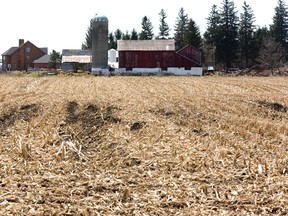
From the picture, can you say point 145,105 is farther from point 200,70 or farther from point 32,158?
point 200,70

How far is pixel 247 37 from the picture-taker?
2874 inches

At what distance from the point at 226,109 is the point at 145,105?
124 inches

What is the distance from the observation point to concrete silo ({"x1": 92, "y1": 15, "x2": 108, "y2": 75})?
58531 mm

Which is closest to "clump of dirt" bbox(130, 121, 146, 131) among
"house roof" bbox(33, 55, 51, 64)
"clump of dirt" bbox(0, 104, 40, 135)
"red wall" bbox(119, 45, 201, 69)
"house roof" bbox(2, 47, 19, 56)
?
"clump of dirt" bbox(0, 104, 40, 135)

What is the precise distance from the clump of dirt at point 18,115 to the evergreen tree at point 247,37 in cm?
6413

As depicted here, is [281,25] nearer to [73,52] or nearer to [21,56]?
[73,52]

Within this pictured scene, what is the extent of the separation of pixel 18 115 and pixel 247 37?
66742 millimetres

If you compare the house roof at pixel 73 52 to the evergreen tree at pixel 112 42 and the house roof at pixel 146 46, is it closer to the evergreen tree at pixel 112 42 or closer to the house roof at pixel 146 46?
the house roof at pixel 146 46

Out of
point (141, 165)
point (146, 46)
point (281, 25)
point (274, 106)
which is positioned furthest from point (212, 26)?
point (141, 165)

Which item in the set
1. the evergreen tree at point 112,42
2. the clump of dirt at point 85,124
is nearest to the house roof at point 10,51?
the evergreen tree at point 112,42

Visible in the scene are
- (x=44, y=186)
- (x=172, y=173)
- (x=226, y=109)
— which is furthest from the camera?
(x=226, y=109)

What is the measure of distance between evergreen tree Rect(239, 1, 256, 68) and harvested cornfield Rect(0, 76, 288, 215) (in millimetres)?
64134

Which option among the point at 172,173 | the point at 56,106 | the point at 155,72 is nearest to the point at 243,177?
the point at 172,173

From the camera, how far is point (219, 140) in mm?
8750
